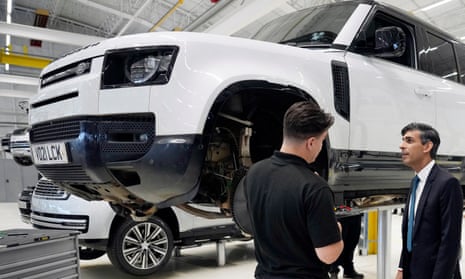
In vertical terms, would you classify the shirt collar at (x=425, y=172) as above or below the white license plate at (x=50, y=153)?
below

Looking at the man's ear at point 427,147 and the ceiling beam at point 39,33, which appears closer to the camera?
the man's ear at point 427,147

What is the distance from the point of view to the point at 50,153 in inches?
81.7

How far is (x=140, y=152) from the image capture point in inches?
71.8

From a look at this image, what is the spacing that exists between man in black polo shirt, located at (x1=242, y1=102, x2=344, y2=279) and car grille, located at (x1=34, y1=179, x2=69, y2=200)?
128 inches

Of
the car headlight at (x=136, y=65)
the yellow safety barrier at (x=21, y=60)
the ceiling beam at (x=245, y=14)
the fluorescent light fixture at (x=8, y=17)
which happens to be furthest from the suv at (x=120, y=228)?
the fluorescent light fixture at (x=8, y=17)

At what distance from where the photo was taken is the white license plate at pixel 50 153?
1.95m

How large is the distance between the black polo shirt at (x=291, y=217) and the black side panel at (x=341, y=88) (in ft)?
3.14

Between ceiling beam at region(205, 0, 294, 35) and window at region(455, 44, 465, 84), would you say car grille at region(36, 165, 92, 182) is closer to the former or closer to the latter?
window at region(455, 44, 465, 84)

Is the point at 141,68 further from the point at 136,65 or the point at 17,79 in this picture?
the point at 17,79

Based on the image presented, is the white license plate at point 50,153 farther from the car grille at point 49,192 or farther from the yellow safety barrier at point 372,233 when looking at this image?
the yellow safety barrier at point 372,233

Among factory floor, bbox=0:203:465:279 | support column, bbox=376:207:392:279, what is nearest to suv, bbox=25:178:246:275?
factory floor, bbox=0:203:465:279

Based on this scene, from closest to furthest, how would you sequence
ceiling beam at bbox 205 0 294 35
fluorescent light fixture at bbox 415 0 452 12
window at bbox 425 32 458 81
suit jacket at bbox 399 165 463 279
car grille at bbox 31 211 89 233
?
1. suit jacket at bbox 399 165 463 279
2. window at bbox 425 32 458 81
3. car grille at bbox 31 211 89 233
4. ceiling beam at bbox 205 0 294 35
5. fluorescent light fixture at bbox 415 0 452 12

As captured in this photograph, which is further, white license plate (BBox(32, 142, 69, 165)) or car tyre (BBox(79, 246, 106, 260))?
car tyre (BBox(79, 246, 106, 260))

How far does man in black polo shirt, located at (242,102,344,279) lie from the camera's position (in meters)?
1.39
